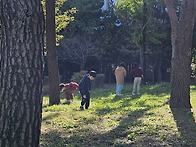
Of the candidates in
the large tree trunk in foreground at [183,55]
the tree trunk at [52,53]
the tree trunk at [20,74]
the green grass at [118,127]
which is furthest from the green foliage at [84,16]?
the tree trunk at [20,74]

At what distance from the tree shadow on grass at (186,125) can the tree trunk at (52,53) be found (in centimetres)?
481

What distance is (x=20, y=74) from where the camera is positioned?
339 cm

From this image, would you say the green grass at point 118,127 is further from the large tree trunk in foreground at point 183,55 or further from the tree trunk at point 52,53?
the tree trunk at point 52,53

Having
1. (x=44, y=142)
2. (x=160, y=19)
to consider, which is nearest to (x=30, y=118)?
(x=44, y=142)

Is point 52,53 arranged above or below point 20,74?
above

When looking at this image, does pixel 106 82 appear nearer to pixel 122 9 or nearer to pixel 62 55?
pixel 62 55

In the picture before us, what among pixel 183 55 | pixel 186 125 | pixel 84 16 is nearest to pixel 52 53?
pixel 183 55

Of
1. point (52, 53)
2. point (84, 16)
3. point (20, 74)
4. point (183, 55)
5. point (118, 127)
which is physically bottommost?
point (118, 127)

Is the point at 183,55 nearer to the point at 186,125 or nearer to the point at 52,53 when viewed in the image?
the point at 186,125

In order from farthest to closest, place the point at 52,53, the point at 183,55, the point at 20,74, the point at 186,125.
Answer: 1. the point at 52,53
2. the point at 183,55
3. the point at 186,125
4. the point at 20,74

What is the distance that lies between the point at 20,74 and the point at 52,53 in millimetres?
7552

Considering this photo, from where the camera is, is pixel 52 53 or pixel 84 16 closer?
pixel 52 53

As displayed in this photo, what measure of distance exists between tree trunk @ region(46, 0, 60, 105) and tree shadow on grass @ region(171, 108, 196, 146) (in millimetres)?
4807

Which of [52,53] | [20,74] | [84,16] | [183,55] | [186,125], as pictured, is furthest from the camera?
[84,16]
